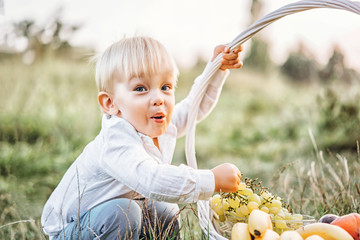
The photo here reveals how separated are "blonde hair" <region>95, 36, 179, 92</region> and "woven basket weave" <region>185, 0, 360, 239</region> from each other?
150 millimetres

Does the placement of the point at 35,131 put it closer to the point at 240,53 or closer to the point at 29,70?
the point at 29,70

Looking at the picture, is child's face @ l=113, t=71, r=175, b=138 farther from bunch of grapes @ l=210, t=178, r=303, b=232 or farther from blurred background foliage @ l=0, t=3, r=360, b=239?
blurred background foliage @ l=0, t=3, r=360, b=239

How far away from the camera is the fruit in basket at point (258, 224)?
3.81ft

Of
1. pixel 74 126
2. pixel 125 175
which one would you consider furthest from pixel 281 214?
pixel 74 126

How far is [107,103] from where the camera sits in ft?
4.87

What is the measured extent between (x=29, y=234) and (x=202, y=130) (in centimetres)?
347

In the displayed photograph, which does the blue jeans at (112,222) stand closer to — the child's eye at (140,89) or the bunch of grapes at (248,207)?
the bunch of grapes at (248,207)

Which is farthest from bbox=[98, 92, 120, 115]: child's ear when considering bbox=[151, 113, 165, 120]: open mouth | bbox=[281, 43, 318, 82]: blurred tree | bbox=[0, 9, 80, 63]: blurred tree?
bbox=[281, 43, 318, 82]: blurred tree

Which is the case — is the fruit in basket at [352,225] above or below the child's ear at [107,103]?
below

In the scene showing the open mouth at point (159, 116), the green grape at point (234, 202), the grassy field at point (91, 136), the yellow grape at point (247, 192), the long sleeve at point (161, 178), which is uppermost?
the open mouth at point (159, 116)

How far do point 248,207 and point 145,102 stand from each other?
500 mm

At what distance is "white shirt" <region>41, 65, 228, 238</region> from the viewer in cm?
123

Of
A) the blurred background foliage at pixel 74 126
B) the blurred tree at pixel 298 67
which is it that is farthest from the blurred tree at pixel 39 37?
the blurred tree at pixel 298 67

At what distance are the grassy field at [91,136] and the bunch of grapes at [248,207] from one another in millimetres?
556
